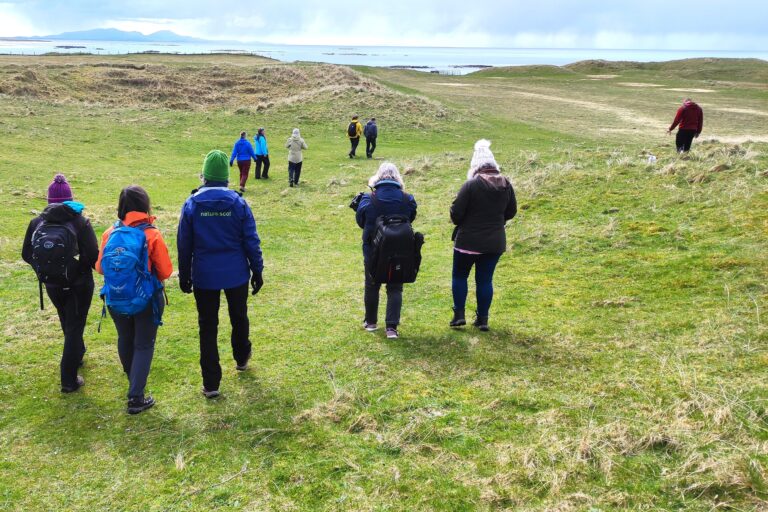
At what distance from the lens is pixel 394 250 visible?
6.62 metres

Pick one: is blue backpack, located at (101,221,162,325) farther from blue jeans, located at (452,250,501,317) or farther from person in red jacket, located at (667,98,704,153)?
person in red jacket, located at (667,98,704,153)

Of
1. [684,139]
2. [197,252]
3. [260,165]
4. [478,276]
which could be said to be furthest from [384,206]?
[260,165]

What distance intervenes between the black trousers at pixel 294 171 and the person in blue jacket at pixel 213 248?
578 inches

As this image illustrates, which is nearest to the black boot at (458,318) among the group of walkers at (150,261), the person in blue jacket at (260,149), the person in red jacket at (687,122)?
the group of walkers at (150,261)

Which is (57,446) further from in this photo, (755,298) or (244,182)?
(244,182)

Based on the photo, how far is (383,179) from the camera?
6.82 metres

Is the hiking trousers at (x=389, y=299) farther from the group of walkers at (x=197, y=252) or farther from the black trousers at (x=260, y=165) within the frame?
the black trousers at (x=260, y=165)

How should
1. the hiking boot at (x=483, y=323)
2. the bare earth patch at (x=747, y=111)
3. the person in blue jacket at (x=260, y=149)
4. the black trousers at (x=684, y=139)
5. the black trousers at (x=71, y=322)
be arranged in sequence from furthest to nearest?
the bare earth patch at (x=747, y=111)
the person in blue jacket at (x=260, y=149)
the black trousers at (x=684, y=139)
the hiking boot at (x=483, y=323)
the black trousers at (x=71, y=322)

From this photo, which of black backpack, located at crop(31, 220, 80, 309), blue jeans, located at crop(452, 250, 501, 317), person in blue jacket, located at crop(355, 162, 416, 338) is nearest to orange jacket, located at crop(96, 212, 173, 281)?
black backpack, located at crop(31, 220, 80, 309)

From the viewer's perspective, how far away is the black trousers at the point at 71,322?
5949 millimetres

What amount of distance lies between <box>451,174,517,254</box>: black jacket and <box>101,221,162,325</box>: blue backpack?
3496mm

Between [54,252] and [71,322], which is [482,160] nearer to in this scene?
[54,252]

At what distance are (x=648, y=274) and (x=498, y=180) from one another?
3.48 metres

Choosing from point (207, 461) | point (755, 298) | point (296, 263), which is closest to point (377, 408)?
point (207, 461)
